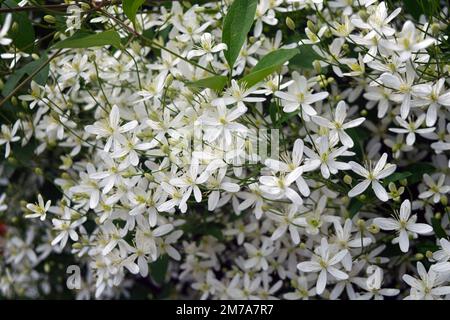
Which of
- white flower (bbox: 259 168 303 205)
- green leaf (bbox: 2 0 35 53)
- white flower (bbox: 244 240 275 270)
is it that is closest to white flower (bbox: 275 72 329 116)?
white flower (bbox: 259 168 303 205)

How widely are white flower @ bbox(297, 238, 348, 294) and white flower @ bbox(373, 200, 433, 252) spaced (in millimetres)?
80

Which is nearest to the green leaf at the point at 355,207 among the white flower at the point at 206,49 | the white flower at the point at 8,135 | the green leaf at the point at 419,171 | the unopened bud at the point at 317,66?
the green leaf at the point at 419,171

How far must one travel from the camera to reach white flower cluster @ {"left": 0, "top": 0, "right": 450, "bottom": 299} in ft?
3.13

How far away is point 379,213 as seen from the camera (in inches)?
45.4

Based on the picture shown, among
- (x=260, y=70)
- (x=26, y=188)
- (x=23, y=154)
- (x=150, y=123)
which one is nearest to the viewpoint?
(x=260, y=70)

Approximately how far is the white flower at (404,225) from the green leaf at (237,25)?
13.3 inches

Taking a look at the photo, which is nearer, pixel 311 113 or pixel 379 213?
pixel 311 113

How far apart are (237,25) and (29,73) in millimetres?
377

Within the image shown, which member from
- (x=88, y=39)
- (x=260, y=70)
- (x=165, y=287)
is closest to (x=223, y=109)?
(x=260, y=70)

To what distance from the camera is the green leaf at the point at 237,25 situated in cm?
97

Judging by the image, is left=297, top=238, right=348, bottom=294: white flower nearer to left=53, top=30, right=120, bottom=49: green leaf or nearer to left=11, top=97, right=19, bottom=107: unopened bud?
left=53, top=30, right=120, bottom=49: green leaf

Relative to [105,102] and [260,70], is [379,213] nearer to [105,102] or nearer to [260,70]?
[260,70]

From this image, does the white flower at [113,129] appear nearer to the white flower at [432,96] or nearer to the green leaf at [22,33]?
the green leaf at [22,33]
